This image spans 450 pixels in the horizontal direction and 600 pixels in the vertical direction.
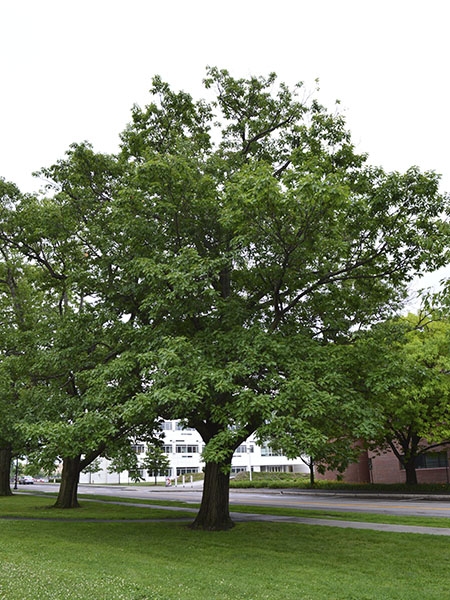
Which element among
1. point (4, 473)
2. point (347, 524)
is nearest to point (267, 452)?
point (4, 473)

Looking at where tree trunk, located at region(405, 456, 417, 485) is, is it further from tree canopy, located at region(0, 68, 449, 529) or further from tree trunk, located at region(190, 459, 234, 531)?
tree trunk, located at region(190, 459, 234, 531)

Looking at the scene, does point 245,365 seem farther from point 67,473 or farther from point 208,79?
point 67,473

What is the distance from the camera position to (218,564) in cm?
1121

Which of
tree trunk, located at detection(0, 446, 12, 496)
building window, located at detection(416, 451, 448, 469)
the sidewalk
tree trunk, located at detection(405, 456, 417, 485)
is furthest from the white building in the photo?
the sidewalk

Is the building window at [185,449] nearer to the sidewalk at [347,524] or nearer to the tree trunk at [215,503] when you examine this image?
the sidewalk at [347,524]

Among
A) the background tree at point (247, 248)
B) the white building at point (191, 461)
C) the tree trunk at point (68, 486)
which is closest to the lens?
the background tree at point (247, 248)

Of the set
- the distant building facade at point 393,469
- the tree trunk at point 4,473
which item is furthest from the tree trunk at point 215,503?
the tree trunk at point 4,473

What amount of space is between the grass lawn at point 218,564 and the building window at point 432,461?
2740 centimetres

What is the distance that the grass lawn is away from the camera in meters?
8.80

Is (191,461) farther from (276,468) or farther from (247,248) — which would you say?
(247,248)

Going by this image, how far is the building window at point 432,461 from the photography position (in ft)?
135

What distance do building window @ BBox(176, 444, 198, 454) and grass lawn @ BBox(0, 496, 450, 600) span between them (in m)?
72.3

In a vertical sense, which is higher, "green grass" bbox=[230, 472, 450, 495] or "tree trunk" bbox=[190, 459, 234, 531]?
"tree trunk" bbox=[190, 459, 234, 531]

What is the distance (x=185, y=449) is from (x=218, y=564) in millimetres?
80015
